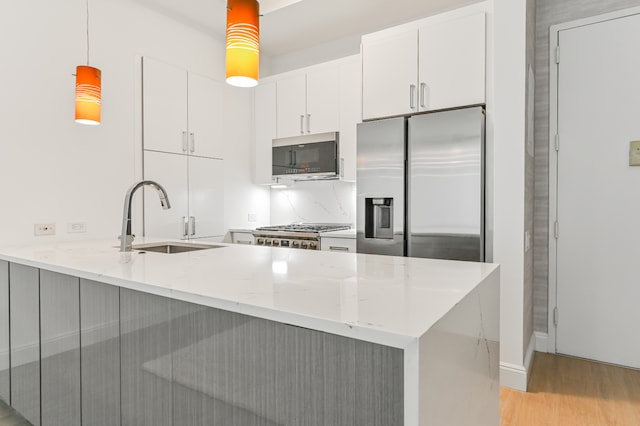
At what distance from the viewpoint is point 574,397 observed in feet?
7.46

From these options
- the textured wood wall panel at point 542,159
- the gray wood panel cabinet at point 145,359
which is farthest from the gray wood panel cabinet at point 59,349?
the textured wood wall panel at point 542,159

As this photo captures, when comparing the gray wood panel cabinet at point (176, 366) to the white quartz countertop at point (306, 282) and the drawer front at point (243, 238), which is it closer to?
the white quartz countertop at point (306, 282)

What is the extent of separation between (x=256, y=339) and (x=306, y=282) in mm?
275

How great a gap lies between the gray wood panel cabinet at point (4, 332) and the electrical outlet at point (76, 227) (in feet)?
2.90

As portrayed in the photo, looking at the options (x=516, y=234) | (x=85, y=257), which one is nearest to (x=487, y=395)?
(x=516, y=234)

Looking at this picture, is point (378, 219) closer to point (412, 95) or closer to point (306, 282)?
point (412, 95)

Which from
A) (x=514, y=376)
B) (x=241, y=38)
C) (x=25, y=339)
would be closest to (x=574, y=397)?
(x=514, y=376)

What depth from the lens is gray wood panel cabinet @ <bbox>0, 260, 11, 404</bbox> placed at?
1.93 m

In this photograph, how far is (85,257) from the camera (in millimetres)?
1735

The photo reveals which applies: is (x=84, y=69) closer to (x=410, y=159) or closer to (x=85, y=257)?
(x=85, y=257)

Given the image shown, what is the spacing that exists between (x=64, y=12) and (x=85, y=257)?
2125 mm

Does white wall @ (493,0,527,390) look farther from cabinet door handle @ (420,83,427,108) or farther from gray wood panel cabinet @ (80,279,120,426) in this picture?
gray wood panel cabinet @ (80,279,120,426)

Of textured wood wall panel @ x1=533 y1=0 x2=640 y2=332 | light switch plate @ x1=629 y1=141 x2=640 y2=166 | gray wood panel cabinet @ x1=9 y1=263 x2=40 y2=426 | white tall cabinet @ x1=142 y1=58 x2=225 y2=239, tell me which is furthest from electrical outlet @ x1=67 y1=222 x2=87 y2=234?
light switch plate @ x1=629 y1=141 x2=640 y2=166

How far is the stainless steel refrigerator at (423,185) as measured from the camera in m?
2.54
